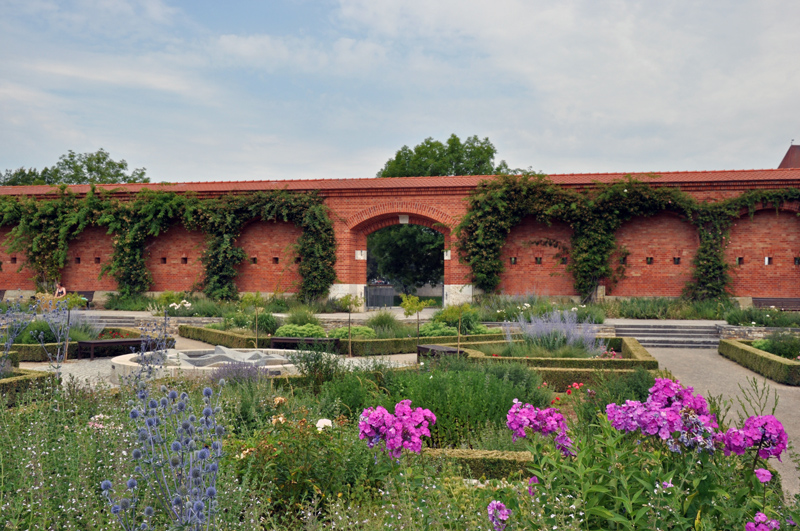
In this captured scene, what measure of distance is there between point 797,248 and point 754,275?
1349 mm

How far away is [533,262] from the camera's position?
17.7 m

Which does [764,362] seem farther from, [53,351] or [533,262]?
[53,351]

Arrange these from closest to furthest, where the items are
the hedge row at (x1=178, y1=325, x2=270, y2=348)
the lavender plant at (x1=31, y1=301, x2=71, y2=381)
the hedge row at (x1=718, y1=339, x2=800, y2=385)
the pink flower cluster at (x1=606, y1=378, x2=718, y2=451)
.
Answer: the pink flower cluster at (x1=606, y1=378, x2=718, y2=451), the lavender plant at (x1=31, y1=301, x2=71, y2=381), the hedge row at (x1=718, y1=339, x2=800, y2=385), the hedge row at (x1=178, y1=325, x2=270, y2=348)

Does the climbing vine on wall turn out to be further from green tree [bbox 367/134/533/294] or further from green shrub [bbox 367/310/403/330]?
green tree [bbox 367/134/533/294]

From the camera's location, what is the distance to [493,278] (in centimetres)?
1719

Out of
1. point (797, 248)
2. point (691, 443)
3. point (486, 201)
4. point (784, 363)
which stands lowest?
point (784, 363)

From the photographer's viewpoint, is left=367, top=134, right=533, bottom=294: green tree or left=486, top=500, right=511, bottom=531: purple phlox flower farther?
left=367, top=134, right=533, bottom=294: green tree

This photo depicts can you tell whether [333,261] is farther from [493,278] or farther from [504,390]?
[504,390]

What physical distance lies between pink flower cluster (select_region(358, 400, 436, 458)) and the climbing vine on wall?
14.3 meters

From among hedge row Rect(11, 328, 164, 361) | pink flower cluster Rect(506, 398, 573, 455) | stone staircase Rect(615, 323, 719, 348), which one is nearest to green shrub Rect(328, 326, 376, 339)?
hedge row Rect(11, 328, 164, 361)

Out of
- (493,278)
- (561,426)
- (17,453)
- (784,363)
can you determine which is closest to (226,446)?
(17,453)

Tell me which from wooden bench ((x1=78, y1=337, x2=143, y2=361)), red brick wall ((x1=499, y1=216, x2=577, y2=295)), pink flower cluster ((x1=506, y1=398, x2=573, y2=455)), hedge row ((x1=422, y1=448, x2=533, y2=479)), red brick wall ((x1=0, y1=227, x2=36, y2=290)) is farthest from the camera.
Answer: red brick wall ((x1=0, y1=227, x2=36, y2=290))

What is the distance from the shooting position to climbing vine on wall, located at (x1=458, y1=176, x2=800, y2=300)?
16.5 meters

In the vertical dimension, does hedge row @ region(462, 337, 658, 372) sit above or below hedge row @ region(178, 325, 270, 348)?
above
